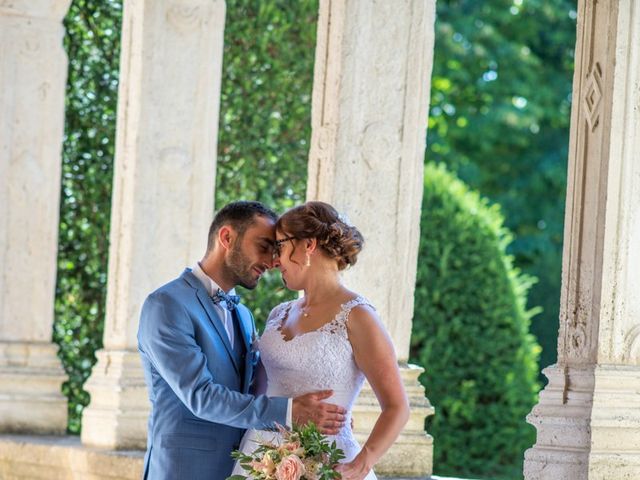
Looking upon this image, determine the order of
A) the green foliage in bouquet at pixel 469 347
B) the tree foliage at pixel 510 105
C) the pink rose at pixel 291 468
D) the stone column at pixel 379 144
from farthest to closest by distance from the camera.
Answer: the tree foliage at pixel 510 105
the green foliage in bouquet at pixel 469 347
the stone column at pixel 379 144
the pink rose at pixel 291 468

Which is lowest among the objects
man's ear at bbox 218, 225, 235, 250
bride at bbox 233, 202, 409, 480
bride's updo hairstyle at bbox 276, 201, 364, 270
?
bride at bbox 233, 202, 409, 480

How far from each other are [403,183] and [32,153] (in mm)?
4301

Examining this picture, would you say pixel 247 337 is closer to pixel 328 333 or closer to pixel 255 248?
pixel 255 248

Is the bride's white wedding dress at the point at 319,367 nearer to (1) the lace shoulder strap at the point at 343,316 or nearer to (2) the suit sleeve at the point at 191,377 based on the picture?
(1) the lace shoulder strap at the point at 343,316

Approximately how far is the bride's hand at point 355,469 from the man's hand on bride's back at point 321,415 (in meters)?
0.15

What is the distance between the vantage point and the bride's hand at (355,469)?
20.5 ft

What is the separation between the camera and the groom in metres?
6.46

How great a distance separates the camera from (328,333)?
21.1 feet

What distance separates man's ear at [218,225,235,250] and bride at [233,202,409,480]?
24 centimetres

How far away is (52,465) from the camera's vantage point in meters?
10.5

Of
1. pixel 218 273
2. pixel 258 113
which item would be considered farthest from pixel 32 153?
pixel 218 273

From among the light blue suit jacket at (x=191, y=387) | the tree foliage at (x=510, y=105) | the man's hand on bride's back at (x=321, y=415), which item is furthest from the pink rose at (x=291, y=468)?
the tree foliage at (x=510, y=105)

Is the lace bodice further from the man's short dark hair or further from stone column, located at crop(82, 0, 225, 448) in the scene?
stone column, located at crop(82, 0, 225, 448)

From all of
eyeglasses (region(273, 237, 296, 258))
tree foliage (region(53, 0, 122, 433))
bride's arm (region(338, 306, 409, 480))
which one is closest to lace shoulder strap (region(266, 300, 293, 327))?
eyeglasses (region(273, 237, 296, 258))
